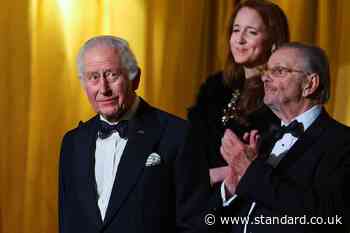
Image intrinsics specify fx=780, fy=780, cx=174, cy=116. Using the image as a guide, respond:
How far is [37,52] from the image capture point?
116 inches

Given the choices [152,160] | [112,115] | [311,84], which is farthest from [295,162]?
[112,115]

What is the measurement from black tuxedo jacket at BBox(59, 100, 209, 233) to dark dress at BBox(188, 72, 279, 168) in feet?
0.81

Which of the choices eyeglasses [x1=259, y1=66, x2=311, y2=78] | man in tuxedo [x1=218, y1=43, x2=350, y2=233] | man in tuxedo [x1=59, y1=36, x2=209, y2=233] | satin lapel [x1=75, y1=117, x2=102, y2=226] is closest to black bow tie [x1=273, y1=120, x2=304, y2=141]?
man in tuxedo [x1=218, y1=43, x2=350, y2=233]

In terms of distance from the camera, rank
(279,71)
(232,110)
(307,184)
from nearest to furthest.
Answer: (307,184) → (279,71) → (232,110)

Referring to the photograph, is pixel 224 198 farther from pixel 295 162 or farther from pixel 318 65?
pixel 318 65

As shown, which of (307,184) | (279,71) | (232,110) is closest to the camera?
(307,184)

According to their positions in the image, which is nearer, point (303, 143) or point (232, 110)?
point (303, 143)

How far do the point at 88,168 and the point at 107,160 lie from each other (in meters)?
0.05

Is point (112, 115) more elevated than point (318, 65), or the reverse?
point (318, 65)

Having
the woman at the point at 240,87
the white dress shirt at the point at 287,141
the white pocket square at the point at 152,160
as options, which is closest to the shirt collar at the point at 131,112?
the white pocket square at the point at 152,160

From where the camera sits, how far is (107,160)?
2035 mm

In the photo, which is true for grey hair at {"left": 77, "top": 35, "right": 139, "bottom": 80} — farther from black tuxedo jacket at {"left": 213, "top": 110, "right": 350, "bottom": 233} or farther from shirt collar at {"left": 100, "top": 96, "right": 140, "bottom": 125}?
black tuxedo jacket at {"left": 213, "top": 110, "right": 350, "bottom": 233}

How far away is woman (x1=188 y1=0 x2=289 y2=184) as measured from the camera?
225 cm

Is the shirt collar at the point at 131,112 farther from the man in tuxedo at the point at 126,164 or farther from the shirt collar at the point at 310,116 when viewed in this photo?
the shirt collar at the point at 310,116
